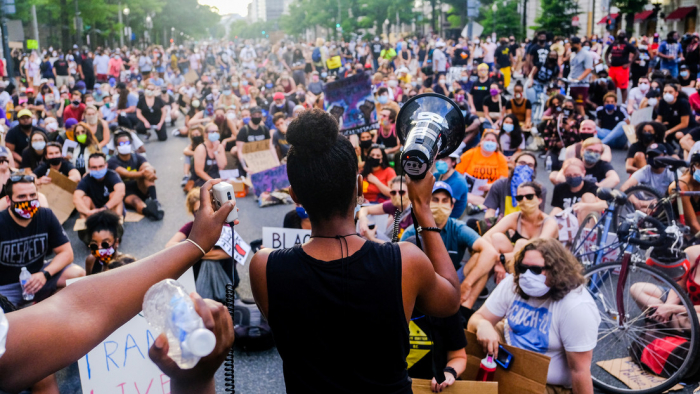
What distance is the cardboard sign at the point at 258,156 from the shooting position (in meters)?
10.6

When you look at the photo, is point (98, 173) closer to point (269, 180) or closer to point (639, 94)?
point (269, 180)

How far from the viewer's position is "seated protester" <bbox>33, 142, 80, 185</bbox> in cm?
880

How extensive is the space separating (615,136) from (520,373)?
31.9 ft

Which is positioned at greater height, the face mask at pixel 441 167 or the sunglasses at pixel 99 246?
the face mask at pixel 441 167

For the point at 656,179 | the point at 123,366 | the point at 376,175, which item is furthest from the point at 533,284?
the point at 376,175

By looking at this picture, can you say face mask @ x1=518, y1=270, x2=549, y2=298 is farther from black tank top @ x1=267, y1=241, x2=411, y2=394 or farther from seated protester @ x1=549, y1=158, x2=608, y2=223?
seated protester @ x1=549, y1=158, x2=608, y2=223

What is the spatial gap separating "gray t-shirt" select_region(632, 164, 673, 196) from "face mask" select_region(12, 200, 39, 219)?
20.5 ft

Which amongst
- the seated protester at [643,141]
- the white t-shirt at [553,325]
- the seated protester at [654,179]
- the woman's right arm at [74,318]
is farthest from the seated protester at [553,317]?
the seated protester at [643,141]

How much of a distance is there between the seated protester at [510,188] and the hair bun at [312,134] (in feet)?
16.9

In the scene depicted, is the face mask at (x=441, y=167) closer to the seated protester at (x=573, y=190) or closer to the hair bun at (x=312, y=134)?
the seated protester at (x=573, y=190)

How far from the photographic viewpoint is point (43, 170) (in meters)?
8.83

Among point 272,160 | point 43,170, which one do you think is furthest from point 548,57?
point 43,170

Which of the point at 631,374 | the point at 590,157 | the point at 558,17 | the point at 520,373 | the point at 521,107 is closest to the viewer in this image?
the point at 520,373

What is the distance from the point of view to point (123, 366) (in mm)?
3695
